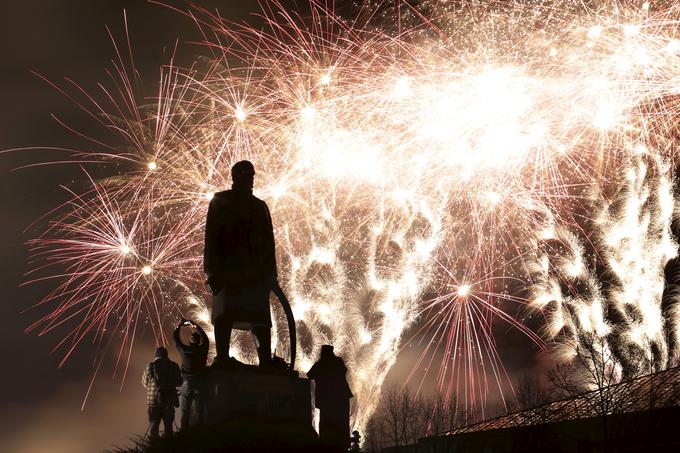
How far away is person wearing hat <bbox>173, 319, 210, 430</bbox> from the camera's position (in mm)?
9883

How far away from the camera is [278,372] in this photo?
32.7 feet

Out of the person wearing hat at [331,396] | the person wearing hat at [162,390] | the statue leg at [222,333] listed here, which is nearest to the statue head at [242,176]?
the statue leg at [222,333]

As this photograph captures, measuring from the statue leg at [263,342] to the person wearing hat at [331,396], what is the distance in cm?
204

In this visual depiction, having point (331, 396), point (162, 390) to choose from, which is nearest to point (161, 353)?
point (162, 390)

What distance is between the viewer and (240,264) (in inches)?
404

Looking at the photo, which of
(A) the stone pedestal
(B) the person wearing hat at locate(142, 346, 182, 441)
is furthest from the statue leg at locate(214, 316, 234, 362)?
(B) the person wearing hat at locate(142, 346, 182, 441)

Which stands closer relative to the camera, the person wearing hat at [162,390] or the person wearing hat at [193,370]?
the person wearing hat at [193,370]

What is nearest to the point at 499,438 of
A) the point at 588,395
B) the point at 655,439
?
the point at 588,395

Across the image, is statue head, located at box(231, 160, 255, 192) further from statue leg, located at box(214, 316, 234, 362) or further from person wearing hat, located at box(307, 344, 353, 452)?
person wearing hat, located at box(307, 344, 353, 452)

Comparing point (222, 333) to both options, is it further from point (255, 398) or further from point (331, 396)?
point (331, 396)

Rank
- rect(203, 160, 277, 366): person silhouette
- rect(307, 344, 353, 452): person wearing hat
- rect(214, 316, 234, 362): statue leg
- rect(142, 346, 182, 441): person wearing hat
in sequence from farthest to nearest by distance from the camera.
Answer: rect(142, 346, 182, 441): person wearing hat, rect(307, 344, 353, 452): person wearing hat, rect(203, 160, 277, 366): person silhouette, rect(214, 316, 234, 362): statue leg

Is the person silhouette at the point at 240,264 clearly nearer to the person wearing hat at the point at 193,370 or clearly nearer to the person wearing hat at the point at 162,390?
the person wearing hat at the point at 193,370

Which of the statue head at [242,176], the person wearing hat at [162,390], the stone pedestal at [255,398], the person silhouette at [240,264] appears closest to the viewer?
the stone pedestal at [255,398]

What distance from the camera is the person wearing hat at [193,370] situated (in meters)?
9.88
